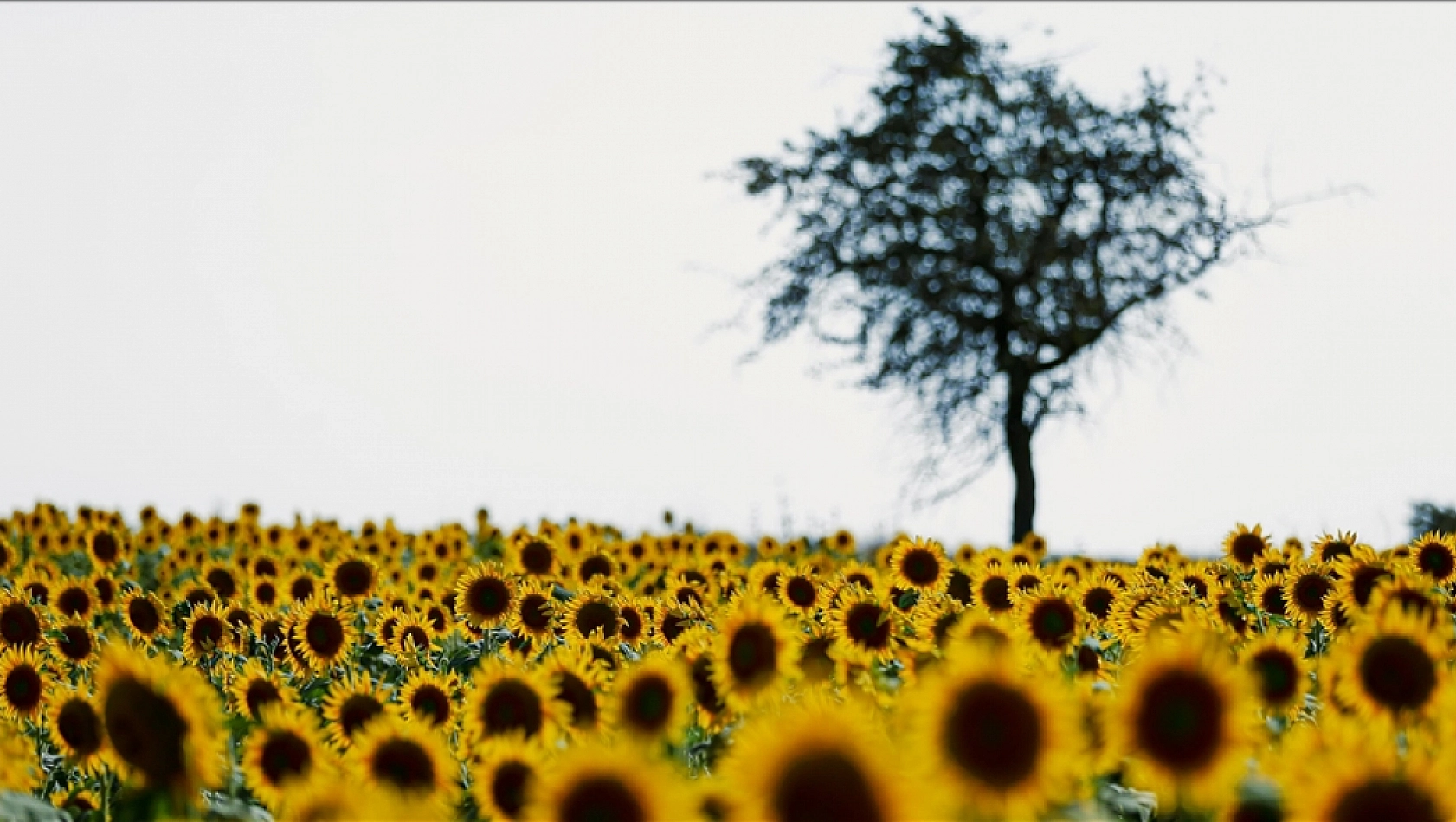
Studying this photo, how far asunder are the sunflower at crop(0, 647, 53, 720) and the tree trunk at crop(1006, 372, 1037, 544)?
17583mm

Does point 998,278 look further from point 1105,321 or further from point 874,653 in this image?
point 874,653

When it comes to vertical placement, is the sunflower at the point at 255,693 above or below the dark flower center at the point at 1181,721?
below

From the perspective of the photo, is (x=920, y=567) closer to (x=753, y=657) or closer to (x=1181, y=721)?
(x=753, y=657)

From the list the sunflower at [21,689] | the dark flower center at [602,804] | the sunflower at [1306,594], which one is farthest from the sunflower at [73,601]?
the dark flower center at [602,804]

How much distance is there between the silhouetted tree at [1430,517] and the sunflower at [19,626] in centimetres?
1465

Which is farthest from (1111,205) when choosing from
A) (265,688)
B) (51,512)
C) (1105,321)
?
(265,688)

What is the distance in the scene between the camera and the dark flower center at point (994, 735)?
2498mm

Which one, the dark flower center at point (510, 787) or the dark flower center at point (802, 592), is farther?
the dark flower center at point (802, 592)

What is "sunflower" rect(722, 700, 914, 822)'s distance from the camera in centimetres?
223

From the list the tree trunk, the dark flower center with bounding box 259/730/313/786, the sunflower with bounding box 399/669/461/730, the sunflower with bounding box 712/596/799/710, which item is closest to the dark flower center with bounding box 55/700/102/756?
the dark flower center with bounding box 259/730/313/786

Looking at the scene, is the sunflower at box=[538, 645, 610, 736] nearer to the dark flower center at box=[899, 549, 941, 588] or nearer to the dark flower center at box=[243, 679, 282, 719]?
the dark flower center at box=[243, 679, 282, 719]

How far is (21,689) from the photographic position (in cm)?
494

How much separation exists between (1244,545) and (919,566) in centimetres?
179

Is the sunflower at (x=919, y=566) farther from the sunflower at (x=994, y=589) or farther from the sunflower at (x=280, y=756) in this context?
the sunflower at (x=280, y=756)
